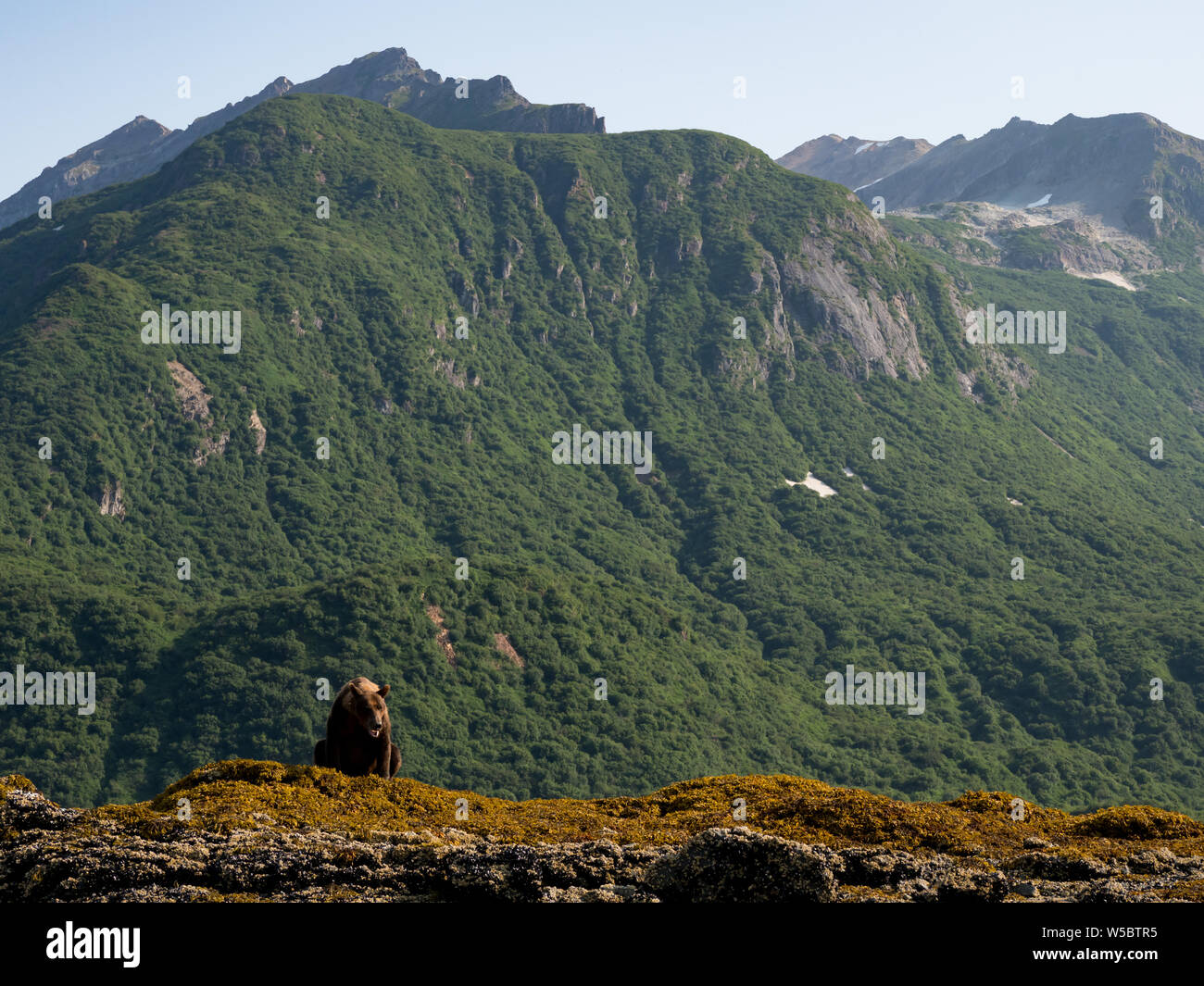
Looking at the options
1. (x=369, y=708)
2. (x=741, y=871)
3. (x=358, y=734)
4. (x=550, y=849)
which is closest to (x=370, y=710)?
(x=369, y=708)

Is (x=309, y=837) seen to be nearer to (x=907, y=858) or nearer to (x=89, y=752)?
(x=907, y=858)

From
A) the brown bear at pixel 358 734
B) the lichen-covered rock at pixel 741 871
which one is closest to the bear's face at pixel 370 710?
the brown bear at pixel 358 734

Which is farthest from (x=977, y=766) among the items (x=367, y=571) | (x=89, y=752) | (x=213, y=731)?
(x=89, y=752)

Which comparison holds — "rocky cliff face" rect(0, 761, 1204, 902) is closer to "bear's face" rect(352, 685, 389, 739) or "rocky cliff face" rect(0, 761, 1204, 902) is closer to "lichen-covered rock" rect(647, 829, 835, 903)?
"lichen-covered rock" rect(647, 829, 835, 903)

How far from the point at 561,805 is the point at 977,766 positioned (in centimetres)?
18231

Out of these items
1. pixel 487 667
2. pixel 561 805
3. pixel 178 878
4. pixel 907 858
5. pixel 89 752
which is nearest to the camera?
pixel 178 878

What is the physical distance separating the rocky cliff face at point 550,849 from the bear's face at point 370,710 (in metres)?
1.46

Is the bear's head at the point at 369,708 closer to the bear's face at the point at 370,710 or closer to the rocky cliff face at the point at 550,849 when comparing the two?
the bear's face at the point at 370,710

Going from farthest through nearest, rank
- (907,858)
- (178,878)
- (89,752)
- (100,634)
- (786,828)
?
(100,634) < (89,752) < (786,828) < (907,858) < (178,878)

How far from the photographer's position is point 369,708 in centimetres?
2672

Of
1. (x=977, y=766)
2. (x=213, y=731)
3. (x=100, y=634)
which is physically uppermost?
(x=100, y=634)

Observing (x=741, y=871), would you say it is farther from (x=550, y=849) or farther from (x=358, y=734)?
(x=358, y=734)

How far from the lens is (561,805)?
27.1 meters

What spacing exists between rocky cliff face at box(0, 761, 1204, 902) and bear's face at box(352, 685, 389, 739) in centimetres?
146
